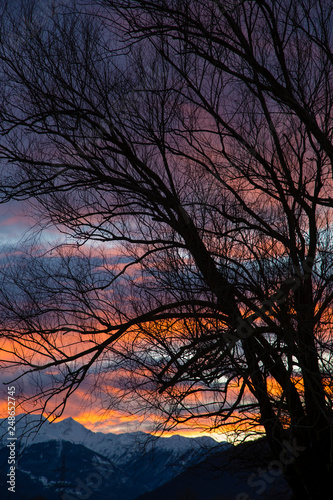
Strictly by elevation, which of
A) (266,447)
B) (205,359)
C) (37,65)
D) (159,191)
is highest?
(37,65)

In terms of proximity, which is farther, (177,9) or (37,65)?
(37,65)

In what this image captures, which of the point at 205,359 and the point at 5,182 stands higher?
the point at 5,182

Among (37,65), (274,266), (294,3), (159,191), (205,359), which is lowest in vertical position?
(205,359)

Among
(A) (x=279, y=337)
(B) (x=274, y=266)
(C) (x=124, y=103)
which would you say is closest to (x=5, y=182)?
(C) (x=124, y=103)

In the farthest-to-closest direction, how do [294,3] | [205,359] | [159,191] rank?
[159,191], [294,3], [205,359]

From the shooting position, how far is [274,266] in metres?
4.28

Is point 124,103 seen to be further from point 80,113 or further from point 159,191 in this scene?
point 159,191

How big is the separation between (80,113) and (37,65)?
0.76 meters

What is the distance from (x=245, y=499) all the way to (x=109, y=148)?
4.53 metres

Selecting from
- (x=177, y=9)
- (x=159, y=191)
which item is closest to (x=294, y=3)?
(x=177, y=9)

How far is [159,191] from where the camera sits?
6262mm

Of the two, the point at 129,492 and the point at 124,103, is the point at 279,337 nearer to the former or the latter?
the point at 124,103

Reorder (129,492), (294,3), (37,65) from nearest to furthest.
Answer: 1. (294,3)
2. (37,65)
3. (129,492)

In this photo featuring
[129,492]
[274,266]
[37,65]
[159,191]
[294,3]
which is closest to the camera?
[274,266]
